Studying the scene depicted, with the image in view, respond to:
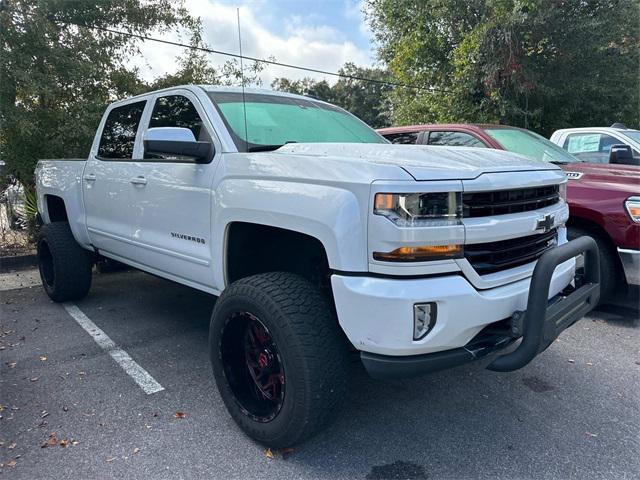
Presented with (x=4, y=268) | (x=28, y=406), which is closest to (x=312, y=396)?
(x=28, y=406)

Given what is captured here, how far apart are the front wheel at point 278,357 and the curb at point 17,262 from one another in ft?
17.2

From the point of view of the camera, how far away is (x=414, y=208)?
2033 mm

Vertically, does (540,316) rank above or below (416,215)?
below

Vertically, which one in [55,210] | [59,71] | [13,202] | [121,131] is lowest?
[13,202]

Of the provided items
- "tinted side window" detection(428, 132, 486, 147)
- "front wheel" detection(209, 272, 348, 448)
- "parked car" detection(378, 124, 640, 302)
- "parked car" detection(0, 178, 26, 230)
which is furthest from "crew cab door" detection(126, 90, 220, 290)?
"parked car" detection(0, 178, 26, 230)

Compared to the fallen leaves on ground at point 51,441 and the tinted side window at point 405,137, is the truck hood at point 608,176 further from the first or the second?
the fallen leaves on ground at point 51,441

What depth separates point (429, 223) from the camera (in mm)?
2041

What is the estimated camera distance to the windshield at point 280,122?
304 cm

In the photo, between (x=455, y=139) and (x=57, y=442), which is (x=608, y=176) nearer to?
(x=455, y=139)

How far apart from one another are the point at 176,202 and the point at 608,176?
3.93 metres

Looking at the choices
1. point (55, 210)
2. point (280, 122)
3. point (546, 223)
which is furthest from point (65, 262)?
point (546, 223)

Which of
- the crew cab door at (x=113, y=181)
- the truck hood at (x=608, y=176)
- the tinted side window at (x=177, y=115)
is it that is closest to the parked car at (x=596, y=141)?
the truck hood at (x=608, y=176)

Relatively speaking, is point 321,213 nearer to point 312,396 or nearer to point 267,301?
point 267,301

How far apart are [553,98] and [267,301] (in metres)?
11.7
